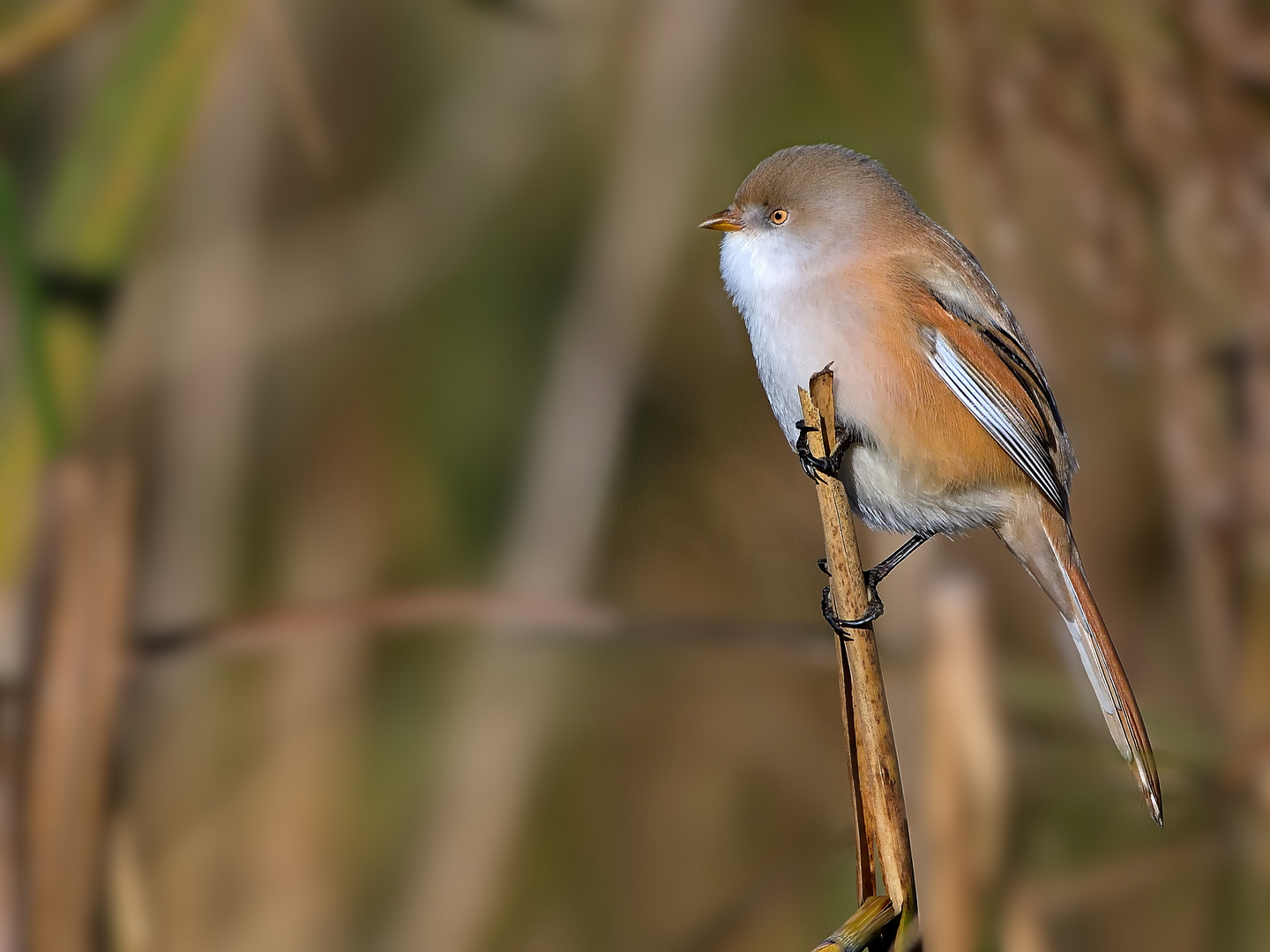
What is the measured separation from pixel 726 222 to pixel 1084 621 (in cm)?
89

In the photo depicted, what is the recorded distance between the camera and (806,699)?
314cm

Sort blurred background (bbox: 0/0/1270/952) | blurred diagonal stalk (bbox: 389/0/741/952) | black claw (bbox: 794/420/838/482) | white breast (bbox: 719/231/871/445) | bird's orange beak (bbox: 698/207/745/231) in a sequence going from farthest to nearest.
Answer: blurred diagonal stalk (bbox: 389/0/741/952) → blurred background (bbox: 0/0/1270/952) → bird's orange beak (bbox: 698/207/745/231) → white breast (bbox: 719/231/871/445) → black claw (bbox: 794/420/838/482)

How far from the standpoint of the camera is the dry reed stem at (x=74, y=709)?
2.15 meters

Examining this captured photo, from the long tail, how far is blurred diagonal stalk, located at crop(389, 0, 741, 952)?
0.98 metres

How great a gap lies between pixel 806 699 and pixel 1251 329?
54.1 inches

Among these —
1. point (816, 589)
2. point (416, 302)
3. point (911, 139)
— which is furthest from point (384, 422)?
point (911, 139)

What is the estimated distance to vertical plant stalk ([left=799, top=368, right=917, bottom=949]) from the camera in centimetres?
128

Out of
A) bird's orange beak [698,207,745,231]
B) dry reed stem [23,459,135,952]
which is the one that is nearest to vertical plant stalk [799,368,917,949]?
bird's orange beak [698,207,745,231]

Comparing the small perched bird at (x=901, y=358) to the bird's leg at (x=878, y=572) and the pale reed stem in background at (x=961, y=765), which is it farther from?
the pale reed stem in background at (x=961, y=765)

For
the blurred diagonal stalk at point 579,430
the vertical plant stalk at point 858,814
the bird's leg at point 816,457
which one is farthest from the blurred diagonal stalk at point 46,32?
the vertical plant stalk at point 858,814

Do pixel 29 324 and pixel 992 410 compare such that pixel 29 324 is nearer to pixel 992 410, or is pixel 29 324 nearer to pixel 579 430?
pixel 579 430

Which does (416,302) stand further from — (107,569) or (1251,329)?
(1251,329)

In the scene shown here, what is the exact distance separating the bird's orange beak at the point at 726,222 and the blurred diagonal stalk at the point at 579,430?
652 millimetres

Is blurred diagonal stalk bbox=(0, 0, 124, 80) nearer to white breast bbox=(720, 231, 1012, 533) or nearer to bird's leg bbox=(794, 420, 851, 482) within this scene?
white breast bbox=(720, 231, 1012, 533)
